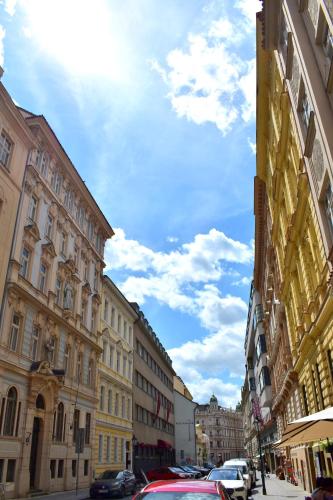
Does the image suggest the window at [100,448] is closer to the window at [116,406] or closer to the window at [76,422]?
the window at [116,406]

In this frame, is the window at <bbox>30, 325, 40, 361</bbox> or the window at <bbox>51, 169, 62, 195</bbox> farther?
the window at <bbox>51, 169, 62, 195</bbox>

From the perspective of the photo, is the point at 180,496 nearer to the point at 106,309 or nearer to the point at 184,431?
the point at 106,309

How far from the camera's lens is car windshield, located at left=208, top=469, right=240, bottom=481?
19.8 meters

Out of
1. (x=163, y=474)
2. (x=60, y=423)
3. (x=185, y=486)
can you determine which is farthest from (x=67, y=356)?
(x=185, y=486)

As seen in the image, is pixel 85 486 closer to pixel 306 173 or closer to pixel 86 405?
pixel 86 405

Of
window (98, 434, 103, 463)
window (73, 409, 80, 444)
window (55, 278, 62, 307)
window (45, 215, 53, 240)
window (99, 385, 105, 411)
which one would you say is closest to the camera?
window (45, 215, 53, 240)

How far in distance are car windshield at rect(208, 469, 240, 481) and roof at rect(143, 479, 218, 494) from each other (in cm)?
1422

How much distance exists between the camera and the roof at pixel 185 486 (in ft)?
21.1

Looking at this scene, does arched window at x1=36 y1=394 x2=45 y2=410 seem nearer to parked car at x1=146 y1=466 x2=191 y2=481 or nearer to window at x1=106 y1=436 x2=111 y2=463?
parked car at x1=146 y1=466 x2=191 y2=481

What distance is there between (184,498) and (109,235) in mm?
34654

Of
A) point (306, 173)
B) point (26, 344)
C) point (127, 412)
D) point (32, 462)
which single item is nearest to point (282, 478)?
point (127, 412)

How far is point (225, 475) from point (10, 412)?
10566mm

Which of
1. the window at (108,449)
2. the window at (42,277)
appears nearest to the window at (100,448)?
the window at (108,449)

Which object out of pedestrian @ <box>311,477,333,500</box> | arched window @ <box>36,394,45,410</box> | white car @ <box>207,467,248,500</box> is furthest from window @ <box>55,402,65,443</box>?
pedestrian @ <box>311,477,333,500</box>
